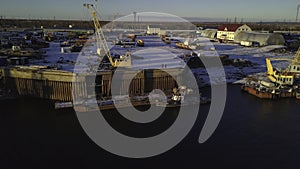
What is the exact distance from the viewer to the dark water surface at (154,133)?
410 inches

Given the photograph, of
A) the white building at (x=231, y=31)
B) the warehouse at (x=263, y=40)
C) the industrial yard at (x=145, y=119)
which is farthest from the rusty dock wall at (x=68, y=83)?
the white building at (x=231, y=31)

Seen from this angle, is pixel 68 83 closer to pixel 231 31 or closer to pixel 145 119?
pixel 145 119

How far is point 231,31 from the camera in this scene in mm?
54875

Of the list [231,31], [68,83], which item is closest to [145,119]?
[68,83]

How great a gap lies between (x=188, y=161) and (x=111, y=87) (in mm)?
8604

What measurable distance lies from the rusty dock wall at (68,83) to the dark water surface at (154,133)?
106 centimetres

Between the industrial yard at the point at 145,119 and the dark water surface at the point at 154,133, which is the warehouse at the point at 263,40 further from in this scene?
the dark water surface at the point at 154,133

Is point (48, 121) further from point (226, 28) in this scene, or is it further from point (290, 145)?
point (226, 28)

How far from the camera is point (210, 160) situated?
10.6 meters

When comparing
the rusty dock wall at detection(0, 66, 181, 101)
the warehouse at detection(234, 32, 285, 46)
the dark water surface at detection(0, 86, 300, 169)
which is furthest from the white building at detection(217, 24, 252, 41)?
the rusty dock wall at detection(0, 66, 181, 101)

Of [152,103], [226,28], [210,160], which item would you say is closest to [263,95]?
[152,103]

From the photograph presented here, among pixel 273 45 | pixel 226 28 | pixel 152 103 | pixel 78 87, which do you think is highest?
pixel 226 28

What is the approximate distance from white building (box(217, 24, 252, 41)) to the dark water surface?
4028 cm

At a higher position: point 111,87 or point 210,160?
point 111,87
